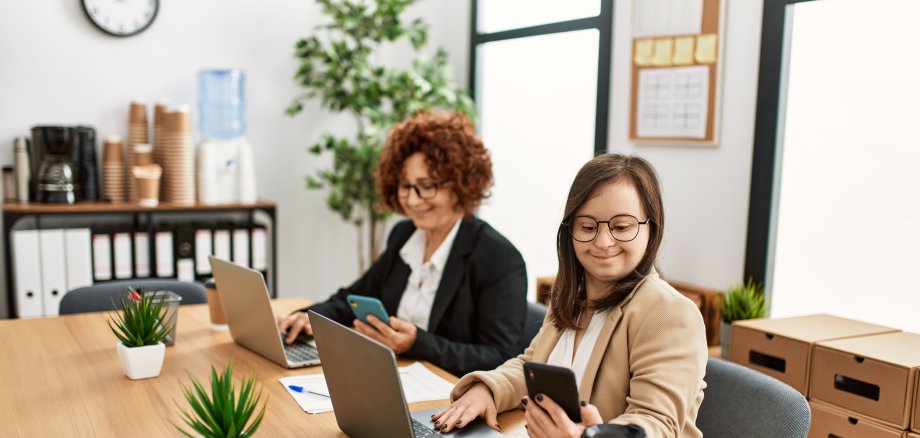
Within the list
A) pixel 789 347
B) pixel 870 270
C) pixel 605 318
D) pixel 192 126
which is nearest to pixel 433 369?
pixel 605 318

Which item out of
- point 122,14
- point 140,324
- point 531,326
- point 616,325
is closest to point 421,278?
point 531,326

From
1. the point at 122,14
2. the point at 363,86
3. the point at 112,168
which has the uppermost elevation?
the point at 122,14

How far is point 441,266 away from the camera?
2324 millimetres

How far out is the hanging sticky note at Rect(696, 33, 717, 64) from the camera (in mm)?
3012

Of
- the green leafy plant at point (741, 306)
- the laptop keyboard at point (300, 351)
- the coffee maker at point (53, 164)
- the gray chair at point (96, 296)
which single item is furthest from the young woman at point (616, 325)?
the coffee maker at point (53, 164)

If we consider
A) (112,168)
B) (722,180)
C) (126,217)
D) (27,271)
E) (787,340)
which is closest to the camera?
(787,340)

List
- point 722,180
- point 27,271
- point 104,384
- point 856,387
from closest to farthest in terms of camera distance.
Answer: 1. point 104,384
2. point 856,387
3. point 722,180
4. point 27,271

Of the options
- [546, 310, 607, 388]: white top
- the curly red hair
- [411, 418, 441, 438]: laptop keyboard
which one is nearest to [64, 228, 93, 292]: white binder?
the curly red hair

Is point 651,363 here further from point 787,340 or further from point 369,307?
point 787,340

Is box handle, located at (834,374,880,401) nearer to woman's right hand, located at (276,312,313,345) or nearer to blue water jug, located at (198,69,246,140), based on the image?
woman's right hand, located at (276,312,313,345)

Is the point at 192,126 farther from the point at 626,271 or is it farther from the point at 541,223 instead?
the point at 626,271

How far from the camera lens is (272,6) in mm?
4266

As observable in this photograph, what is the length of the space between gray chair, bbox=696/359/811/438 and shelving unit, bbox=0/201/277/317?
8.88 ft

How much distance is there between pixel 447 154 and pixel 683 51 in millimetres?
1266
